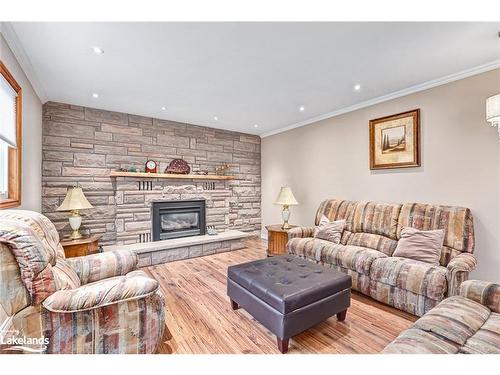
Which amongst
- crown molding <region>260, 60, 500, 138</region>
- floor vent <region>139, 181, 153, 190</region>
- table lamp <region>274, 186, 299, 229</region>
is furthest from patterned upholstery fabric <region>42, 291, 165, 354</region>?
crown molding <region>260, 60, 500, 138</region>

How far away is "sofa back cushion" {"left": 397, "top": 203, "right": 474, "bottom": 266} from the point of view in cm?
228

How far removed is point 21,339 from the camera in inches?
46.6

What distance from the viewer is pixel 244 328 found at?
6.39 ft

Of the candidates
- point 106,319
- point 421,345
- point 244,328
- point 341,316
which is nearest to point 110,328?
point 106,319

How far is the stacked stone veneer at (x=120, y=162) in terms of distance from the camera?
→ 329cm

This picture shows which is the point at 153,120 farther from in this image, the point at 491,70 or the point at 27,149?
the point at 491,70

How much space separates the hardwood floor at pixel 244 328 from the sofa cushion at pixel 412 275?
301 mm

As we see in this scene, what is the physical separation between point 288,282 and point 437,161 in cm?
236

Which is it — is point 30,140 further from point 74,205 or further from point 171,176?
point 171,176

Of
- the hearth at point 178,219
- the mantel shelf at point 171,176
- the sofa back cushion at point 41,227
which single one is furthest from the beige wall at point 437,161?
the sofa back cushion at point 41,227

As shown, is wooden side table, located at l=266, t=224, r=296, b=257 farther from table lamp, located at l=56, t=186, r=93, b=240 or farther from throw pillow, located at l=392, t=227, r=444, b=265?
table lamp, located at l=56, t=186, r=93, b=240

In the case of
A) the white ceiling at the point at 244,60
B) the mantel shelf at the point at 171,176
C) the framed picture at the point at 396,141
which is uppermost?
the white ceiling at the point at 244,60

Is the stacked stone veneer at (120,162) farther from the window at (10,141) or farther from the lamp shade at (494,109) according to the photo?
the lamp shade at (494,109)
